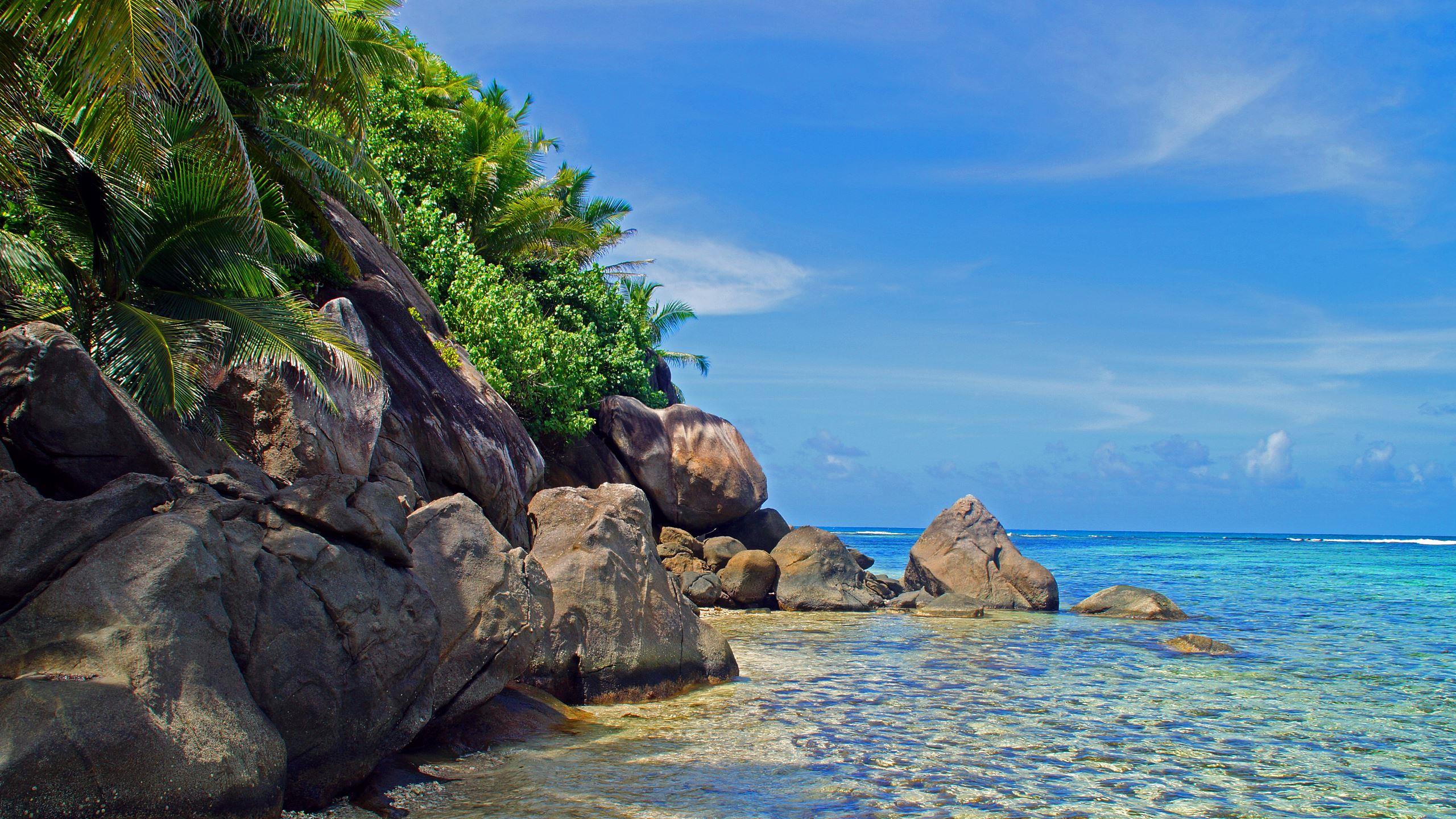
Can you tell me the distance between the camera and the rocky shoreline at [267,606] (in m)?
4.48

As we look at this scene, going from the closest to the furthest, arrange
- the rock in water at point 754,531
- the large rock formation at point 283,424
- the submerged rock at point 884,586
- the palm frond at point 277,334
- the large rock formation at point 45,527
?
the large rock formation at point 45,527 < the palm frond at point 277,334 < the large rock formation at point 283,424 < the submerged rock at point 884,586 < the rock in water at point 754,531

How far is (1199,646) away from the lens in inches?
602

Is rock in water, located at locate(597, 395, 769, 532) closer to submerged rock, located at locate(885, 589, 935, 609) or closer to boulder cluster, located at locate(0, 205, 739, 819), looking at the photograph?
submerged rock, located at locate(885, 589, 935, 609)

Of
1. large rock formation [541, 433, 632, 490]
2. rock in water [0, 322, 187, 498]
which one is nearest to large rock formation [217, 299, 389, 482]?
rock in water [0, 322, 187, 498]

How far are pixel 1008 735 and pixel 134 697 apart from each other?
729 cm

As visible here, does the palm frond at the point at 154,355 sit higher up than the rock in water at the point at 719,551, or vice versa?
the palm frond at the point at 154,355

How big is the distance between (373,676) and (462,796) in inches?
42.2

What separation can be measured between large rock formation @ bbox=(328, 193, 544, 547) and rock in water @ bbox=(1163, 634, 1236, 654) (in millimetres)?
10866

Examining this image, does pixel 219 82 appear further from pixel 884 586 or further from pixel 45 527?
pixel 884 586

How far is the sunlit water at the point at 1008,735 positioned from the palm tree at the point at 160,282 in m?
4.82

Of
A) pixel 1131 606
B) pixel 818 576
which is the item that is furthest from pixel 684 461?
pixel 1131 606

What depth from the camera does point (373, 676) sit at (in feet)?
19.5

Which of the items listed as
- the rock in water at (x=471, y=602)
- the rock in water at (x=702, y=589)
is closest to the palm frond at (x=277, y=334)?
the rock in water at (x=471, y=602)

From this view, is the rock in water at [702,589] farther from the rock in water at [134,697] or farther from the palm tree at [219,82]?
the rock in water at [134,697]
